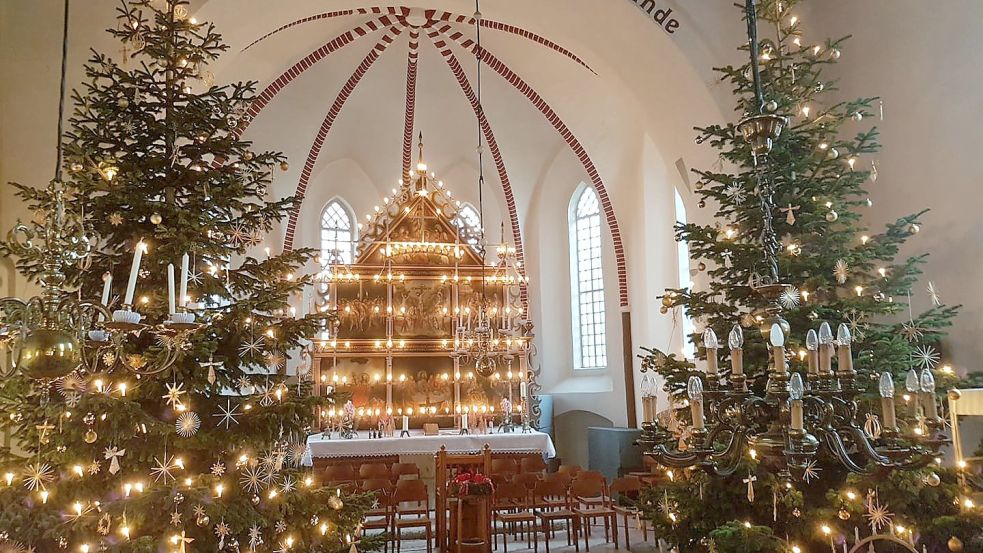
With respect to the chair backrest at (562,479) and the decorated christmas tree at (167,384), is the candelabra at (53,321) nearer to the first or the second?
the decorated christmas tree at (167,384)

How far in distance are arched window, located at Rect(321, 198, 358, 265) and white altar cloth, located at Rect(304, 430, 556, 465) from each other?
4821 millimetres

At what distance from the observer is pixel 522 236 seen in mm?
14797

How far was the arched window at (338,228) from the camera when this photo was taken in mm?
14891

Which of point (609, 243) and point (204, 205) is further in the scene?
point (609, 243)

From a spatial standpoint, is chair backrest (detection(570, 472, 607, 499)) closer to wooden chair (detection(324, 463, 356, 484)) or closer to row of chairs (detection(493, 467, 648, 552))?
row of chairs (detection(493, 467, 648, 552))

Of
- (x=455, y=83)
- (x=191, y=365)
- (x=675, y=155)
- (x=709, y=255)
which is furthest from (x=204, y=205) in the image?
(x=455, y=83)

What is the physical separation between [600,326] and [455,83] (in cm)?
548

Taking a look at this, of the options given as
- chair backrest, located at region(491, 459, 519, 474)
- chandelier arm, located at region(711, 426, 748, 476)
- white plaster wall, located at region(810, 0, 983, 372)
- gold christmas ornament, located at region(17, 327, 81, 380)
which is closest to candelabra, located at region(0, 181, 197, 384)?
gold christmas ornament, located at region(17, 327, 81, 380)

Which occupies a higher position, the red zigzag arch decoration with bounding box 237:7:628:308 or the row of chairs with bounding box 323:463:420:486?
the red zigzag arch decoration with bounding box 237:7:628:308

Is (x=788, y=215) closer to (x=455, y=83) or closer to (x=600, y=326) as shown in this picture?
(x=600, y=326)

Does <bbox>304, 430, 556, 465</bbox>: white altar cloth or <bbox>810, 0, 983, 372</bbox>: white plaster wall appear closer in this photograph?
Result: <bbox>810, 0, 983, 372</bbox>: white plaster wall

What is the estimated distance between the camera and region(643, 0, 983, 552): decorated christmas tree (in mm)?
5012

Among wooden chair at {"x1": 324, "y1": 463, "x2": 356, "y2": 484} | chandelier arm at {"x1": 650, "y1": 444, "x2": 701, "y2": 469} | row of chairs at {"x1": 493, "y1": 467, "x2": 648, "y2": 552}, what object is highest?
chandelier arm at {"x1": 650, "y1": 444, "x2": 701, "y2": 469}

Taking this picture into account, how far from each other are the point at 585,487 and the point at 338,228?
28.6ft
